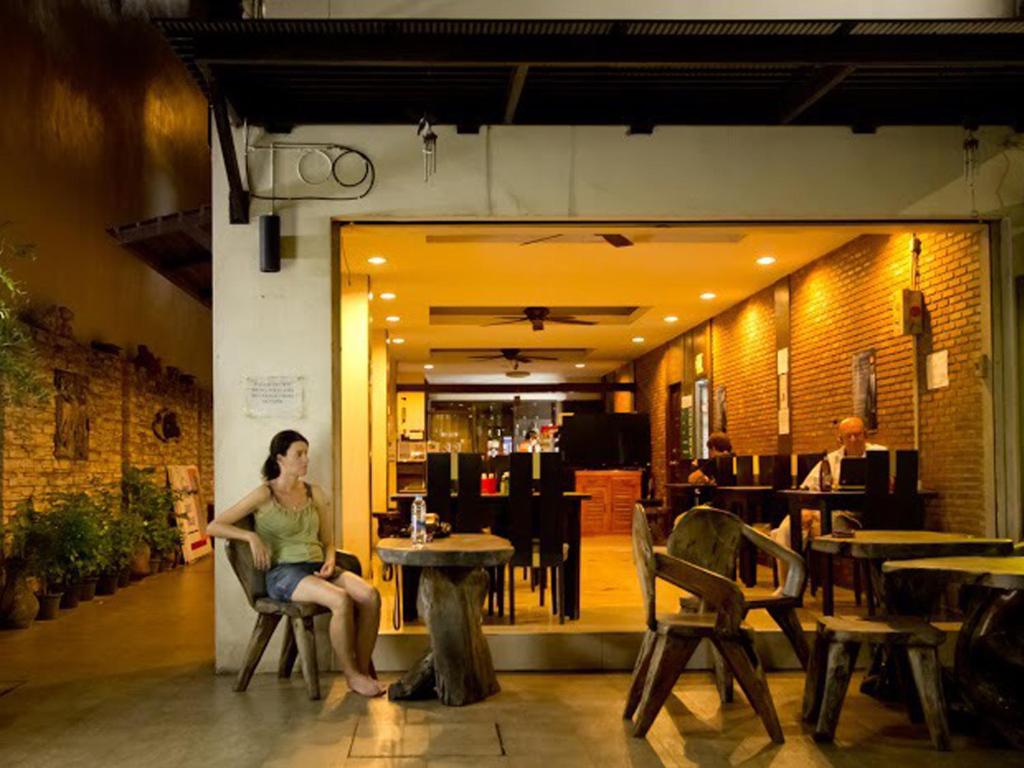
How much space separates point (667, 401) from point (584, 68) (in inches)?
455

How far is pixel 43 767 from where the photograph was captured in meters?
4.43

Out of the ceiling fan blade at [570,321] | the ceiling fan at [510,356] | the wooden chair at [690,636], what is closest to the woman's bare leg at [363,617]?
the wooden chair at [690,636]

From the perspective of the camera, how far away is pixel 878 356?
9078mm

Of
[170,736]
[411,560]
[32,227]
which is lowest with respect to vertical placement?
[170,736]

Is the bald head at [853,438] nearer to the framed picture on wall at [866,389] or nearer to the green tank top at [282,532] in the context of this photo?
the framed picture on wall at [866,389]

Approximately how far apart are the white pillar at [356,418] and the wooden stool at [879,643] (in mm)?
5779

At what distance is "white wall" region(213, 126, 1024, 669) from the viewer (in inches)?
248

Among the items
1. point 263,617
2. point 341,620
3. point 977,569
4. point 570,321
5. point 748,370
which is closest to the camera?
point 977,569

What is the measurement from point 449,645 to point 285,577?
0.90 m

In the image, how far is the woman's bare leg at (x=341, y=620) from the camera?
219 inches

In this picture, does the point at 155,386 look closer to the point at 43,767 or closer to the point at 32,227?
the point at 32,227

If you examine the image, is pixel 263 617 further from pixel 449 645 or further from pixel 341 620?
pixel 449 645

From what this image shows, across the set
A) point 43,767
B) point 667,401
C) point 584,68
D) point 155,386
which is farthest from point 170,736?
point 667,401

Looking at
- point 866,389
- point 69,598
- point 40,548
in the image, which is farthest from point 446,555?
point 69,598
